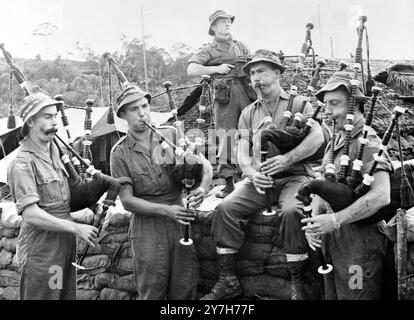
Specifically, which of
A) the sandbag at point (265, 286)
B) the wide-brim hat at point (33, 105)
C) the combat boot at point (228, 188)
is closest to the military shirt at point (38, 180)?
the wide-brim hat at point (33, 105)

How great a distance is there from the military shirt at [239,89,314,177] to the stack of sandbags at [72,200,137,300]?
1.60 metres

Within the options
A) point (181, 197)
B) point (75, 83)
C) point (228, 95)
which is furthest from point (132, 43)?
point (181, 197)

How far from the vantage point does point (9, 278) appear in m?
6.40

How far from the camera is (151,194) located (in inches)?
188

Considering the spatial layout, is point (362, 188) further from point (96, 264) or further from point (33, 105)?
point (96, 264)

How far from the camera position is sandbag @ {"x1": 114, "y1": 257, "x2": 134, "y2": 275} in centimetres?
557

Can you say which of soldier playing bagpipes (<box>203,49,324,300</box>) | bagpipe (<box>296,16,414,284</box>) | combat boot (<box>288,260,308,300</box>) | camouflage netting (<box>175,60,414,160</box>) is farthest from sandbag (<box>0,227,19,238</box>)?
bagpipe (<box>296,16,414,284</box>)

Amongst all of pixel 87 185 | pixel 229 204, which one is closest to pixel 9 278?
pixel 87 185

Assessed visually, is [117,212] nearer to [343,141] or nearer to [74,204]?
[74,204]

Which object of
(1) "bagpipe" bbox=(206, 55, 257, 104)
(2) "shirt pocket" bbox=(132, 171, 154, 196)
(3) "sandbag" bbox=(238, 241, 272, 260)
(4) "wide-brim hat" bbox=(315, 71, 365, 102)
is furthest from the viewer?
(1) "bagpipe" bbox=(206, 55, 257, 104)

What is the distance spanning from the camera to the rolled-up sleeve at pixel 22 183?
423 centimetres

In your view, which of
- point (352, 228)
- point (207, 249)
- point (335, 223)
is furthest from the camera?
point (207, 249)

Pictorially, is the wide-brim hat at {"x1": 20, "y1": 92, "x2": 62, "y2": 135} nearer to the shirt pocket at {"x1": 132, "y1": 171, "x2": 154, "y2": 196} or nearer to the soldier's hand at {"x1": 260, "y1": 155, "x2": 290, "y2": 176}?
the shirt pocket at {"x1": 132, "y1": 171, "x2": 154, "y2": 196}

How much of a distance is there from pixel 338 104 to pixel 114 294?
3124 millimetres
